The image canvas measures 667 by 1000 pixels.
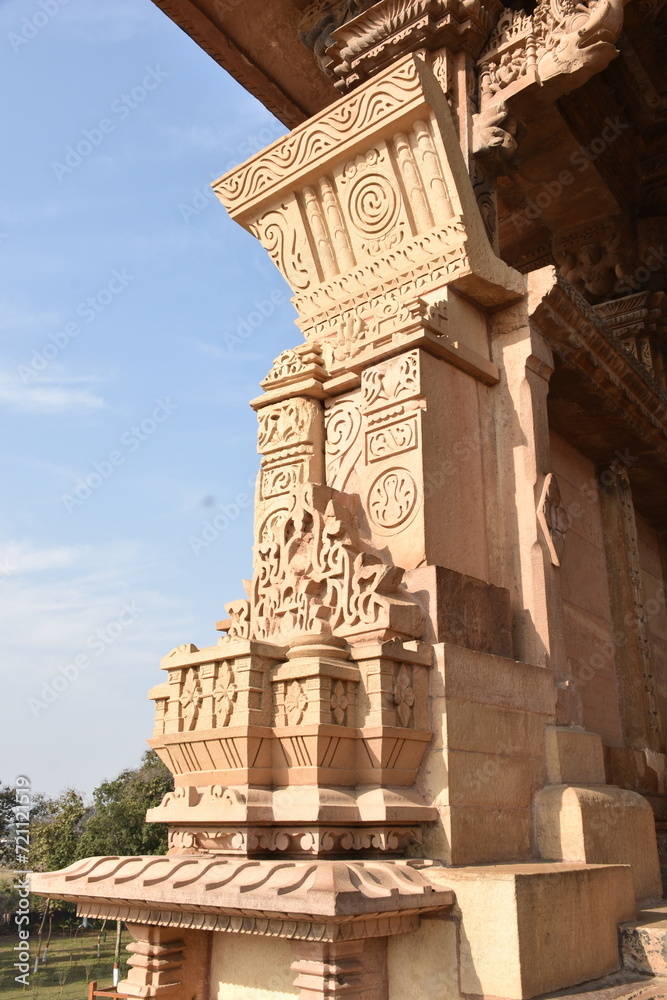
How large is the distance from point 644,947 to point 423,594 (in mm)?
1612

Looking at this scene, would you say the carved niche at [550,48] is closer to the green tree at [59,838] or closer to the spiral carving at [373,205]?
the spiral carving at [373,205]

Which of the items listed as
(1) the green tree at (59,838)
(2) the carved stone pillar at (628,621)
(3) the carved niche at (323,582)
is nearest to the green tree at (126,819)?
(1) the green tree at (59,838)

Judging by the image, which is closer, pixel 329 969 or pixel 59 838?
pixel 329 969

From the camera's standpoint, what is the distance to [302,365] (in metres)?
4.90

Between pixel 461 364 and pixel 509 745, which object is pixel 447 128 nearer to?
pixel 461 364

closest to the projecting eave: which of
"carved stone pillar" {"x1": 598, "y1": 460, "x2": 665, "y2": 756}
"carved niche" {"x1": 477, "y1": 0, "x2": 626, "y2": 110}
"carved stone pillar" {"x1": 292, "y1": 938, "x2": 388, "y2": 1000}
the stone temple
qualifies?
the stone temple

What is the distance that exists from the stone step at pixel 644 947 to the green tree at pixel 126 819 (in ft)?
96.3

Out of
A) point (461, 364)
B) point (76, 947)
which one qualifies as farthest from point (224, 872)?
point (76, 947)

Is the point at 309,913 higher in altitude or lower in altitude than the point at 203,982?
higher

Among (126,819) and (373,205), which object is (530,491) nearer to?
(373,205)

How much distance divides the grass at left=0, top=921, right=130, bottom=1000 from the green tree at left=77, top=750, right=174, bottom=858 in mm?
3732

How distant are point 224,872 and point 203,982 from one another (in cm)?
86

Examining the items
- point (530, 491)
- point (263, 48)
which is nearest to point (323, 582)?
point (530, 491)

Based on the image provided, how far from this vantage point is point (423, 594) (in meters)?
3.72
